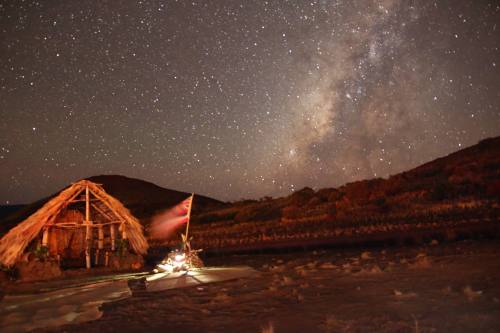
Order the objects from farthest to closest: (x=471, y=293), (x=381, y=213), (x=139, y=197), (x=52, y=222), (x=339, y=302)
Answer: (x=139, y=197)
(x=381, y=213)
(x=52, y=222)
(x=339, y=302)
(x=471, y=293)

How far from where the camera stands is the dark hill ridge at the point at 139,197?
6252 centimetres

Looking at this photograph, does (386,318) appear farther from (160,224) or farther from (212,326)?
(160,224)

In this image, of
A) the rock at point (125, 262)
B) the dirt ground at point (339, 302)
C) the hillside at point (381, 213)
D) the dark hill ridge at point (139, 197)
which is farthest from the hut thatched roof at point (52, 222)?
the dark hill ridge at point (139, 197)

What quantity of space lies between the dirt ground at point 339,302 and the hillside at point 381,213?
7.63m

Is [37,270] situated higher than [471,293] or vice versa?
[37,270]

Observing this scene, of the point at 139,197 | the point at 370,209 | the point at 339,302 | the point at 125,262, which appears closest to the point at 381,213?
the point at 370,209

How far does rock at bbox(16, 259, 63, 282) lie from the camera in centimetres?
1480

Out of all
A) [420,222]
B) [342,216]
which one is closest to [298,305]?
[420,222]

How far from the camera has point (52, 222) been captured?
16797mm

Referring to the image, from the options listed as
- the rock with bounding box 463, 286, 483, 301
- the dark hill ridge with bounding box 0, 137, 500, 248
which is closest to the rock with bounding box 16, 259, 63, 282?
the dark hill ridge with bounding box 0, 137, 500, 248

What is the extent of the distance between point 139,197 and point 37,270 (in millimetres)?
57990

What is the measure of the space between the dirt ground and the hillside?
763cm

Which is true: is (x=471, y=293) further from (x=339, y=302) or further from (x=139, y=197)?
(x=139, y=197)

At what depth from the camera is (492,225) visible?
57.8 ft
